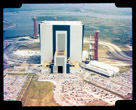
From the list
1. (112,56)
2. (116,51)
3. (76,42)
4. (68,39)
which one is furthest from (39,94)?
(116,51)

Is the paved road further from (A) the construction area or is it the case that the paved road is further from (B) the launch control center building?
(B) the launch control center building

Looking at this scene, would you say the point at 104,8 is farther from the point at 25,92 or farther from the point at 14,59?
the point at 25,92

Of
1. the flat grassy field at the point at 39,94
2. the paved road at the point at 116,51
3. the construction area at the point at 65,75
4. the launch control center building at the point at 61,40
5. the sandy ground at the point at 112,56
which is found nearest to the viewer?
the flat grassy field at the point at 39,94

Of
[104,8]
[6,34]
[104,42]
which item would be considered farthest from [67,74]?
[104,8]

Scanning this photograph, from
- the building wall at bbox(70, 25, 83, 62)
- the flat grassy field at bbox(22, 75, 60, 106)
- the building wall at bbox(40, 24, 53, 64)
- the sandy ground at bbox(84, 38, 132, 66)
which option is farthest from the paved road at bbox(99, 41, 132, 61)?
the flat grassy field at bbox(22, 75, 60, 106)

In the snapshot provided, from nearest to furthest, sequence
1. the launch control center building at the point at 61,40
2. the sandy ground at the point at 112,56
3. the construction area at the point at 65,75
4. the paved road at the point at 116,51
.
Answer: the construction area at the point at 65,75
the launch control center building at the point at 61,40
the sandy ground at the point at 112,56
the paved road at the point at 116,51

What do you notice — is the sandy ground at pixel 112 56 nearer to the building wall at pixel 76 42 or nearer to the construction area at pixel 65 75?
the construction area at pixel 65 75

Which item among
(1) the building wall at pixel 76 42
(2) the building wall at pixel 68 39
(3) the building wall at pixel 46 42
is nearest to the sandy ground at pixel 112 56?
(1) the building wall at pixel 76 42
